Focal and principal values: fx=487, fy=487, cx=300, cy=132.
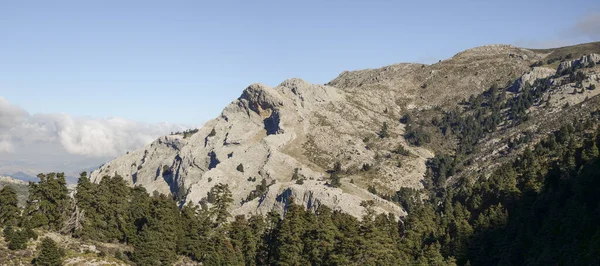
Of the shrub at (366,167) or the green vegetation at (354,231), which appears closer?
the green vegetation at (354,231)

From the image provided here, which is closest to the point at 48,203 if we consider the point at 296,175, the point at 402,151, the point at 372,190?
the point at 296,175

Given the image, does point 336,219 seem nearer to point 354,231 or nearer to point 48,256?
point 354,231

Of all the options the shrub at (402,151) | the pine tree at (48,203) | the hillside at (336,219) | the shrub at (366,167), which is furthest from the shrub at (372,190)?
the pine tree at (48,203)

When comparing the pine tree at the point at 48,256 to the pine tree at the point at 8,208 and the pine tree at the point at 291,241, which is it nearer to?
the pine tree at the point at 8,208

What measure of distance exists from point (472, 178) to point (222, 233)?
305 feet

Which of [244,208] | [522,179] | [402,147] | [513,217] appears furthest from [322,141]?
[513,217]

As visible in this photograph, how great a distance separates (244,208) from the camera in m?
148

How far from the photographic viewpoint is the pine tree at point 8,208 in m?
84.1

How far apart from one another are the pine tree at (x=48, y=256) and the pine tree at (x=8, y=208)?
50.4 feet

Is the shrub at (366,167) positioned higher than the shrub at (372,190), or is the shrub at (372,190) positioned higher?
the shrub at (366,167)

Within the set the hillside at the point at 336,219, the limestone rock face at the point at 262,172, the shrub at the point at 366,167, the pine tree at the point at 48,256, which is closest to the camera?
the pine tree at the point at 48,256

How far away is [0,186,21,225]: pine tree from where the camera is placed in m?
84.1

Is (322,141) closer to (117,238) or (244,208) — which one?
(244,208)

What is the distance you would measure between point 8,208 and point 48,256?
69.6ft
